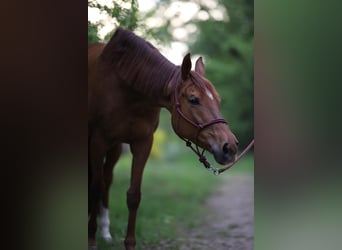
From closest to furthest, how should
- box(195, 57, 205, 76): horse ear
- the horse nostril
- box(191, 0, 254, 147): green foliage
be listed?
the horse nostril → box(195, 57, 205, 76): horse ear → box(191, 0, 254, 147): green foliage

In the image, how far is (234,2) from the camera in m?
5.13

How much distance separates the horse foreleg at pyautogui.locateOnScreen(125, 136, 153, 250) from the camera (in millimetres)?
2955

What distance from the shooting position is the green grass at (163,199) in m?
3.51

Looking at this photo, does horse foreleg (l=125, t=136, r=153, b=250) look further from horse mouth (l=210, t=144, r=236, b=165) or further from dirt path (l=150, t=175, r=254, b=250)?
horse mouth (l=210, t=144, r=236, b=165)

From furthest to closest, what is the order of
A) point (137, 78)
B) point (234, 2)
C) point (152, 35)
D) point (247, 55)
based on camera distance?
point (247, 55)
point (234, 2)
point (152, 35)
point (137, 78)

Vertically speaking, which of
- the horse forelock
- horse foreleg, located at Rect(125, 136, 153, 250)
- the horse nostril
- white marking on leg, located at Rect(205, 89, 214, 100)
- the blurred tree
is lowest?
horse foreleg, located at Rect(125, 136, 153, 250)

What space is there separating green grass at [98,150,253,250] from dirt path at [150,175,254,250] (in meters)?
0.11

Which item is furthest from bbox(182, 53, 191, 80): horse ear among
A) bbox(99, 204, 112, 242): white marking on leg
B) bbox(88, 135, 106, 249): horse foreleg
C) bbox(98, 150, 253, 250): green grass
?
bbox(99, 204, 112, 242): white marking on leg

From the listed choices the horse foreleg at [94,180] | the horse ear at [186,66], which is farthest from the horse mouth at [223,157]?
the horse foreleg at [94,180]

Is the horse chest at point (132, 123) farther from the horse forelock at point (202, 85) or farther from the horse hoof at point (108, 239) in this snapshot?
the horse hoof at point (108, 239)
